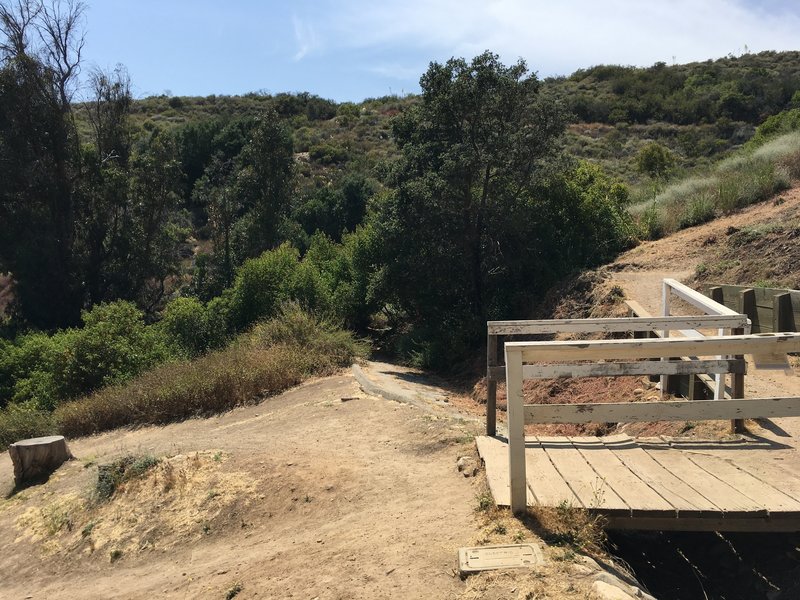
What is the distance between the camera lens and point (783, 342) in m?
4.50

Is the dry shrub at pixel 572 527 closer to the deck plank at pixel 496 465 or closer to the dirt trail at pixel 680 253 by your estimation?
the deck plank at pixel 496 465

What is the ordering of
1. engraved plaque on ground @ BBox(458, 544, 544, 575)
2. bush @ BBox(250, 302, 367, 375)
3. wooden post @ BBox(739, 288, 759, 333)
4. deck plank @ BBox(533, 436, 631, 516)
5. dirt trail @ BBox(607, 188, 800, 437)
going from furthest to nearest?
1. dirt trail @ BBox(607, 188, 800, 437)
2. bush @ BBox(250, 302, 367, 375)
3. wooden post @ BBox(739, 288, 759, 333)
4. deck plank @ BBox(533, 436, 631, 516)
5. engraved plaque on ground @ BBox(458, 544, 544, 575)

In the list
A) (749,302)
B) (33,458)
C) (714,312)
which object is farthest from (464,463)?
(33,458)

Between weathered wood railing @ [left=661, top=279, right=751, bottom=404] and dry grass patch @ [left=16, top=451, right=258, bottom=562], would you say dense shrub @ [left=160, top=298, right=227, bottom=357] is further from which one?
weathered wood railing @ [left=661, top=279, right=751, bottom=404]

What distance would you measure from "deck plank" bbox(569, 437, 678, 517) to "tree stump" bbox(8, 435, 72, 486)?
7.29 m

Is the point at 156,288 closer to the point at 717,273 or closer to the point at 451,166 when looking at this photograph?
the point at 451,166

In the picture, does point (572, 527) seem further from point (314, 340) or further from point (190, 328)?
point (190, 328)

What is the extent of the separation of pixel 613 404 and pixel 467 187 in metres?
10.9

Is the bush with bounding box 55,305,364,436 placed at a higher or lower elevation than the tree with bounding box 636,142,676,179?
lower

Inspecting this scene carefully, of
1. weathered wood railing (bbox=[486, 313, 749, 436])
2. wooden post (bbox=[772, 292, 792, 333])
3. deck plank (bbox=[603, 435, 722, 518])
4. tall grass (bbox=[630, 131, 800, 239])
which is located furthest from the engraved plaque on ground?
tall grass (bbox=[630, 131, 800, 239])

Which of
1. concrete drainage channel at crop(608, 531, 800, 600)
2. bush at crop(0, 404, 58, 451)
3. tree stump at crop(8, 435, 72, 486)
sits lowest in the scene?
bush at crop(0, 404, 58, 451)

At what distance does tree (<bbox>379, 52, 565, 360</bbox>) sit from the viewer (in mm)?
14328

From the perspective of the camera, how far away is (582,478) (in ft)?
15.7

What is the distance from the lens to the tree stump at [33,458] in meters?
8.84
